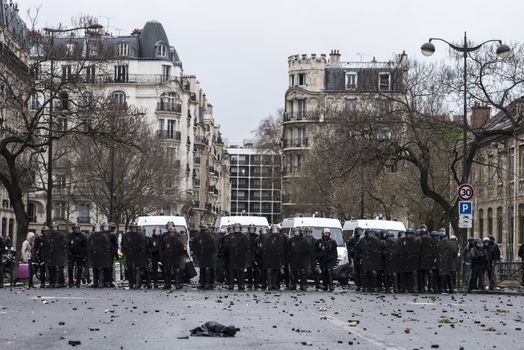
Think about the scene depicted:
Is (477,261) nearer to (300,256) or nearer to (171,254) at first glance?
(300,256)

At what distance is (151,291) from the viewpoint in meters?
32.7

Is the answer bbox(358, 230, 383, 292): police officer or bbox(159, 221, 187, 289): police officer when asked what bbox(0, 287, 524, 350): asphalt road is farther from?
bbox(159, 221, 187, 289): police officer

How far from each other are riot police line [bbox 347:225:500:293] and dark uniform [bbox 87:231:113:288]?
7.06m

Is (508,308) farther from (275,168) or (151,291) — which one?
(275,168)

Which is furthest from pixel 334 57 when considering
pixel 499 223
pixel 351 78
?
pixel 499 223

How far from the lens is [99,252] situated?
34.5 metres

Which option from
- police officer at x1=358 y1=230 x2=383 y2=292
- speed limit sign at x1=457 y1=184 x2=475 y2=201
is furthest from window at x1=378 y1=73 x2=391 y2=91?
police officer at x1=358 y1=230 x2=383 y2=292

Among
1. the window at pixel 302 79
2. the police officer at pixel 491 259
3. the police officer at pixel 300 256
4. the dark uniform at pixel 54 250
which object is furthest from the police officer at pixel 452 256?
the window at pixel 302 79

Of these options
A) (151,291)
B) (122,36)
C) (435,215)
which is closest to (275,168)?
(122,36)

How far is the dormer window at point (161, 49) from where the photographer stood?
119 m

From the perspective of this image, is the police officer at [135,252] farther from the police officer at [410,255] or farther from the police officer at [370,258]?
the police officer at [410,255]

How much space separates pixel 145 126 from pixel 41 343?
6273 centimetres

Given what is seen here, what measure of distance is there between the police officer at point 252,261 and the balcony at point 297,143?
9038 centimetres

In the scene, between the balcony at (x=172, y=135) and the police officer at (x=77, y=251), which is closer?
the police officer at (x=77, y=251)
